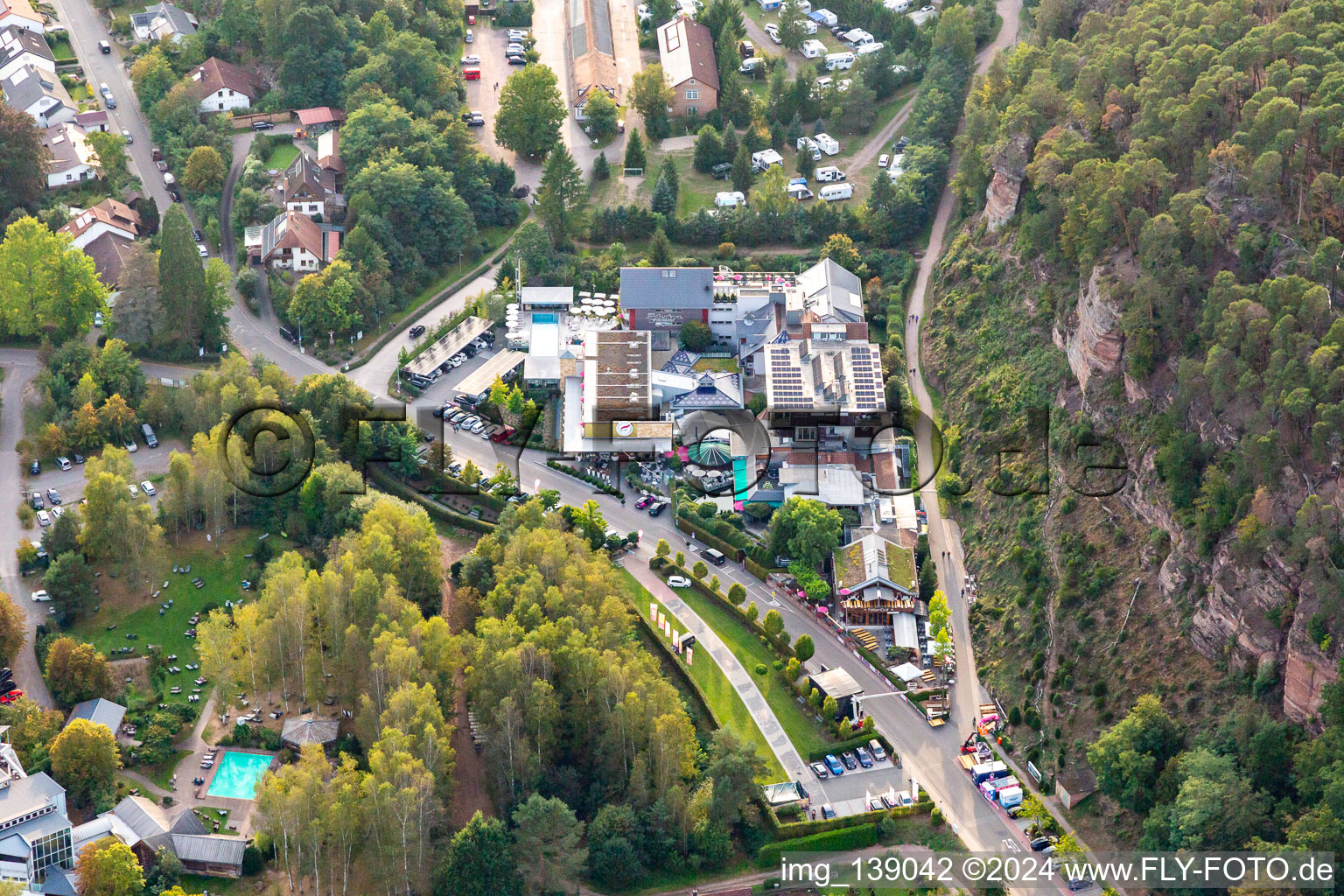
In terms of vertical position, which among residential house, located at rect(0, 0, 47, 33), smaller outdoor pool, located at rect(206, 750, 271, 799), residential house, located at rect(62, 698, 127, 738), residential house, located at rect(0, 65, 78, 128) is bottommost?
smaller outdoor pool, located at rect(206, 750, 271, 799)

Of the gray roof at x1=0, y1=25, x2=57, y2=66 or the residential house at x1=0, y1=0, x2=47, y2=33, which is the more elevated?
the residential house at x1=0, y1=0, x2=47, y2=33

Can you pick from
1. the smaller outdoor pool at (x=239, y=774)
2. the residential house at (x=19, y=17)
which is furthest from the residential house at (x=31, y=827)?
the residential house at (x=19, y=17)

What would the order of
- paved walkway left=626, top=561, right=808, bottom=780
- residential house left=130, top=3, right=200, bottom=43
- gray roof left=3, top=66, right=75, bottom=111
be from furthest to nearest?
residential house left=130, top=3, right=200, bottom=43
gray roof left=3, top=66, right=75, bottom=111
paved walkway left=626, top=561, right=808, bottom=780

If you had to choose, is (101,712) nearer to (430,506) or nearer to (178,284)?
(430,506)

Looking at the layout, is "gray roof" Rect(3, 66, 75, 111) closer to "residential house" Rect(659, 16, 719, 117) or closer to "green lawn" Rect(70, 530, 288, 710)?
"residential house" Rect(659, 16, 719, 117)

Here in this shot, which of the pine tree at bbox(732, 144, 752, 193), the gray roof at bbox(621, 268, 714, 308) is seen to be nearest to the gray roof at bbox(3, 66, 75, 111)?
the gray roof at bbox(621, 268, 714, 308)

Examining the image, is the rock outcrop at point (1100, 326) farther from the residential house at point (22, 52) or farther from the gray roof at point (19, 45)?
the gray roof at point (19, 45)

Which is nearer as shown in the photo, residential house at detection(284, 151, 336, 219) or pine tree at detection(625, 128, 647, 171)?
residential house at detection(284, 151, 336, 219)
